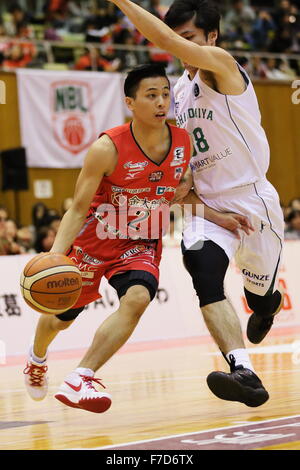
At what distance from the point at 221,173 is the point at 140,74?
2.67 feet

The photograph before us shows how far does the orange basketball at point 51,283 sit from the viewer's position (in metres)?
5.17

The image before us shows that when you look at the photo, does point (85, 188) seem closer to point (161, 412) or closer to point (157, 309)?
point (161, 412)

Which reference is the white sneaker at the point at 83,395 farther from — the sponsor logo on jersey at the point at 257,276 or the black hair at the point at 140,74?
the black hair at the point at 140,74

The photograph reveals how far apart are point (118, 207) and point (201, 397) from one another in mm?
1569

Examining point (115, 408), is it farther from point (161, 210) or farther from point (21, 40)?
point (21, 40)

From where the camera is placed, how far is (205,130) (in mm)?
5676

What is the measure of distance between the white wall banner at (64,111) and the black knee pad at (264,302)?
34.6 feet

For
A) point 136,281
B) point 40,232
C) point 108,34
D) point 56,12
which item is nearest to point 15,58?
point 108,34

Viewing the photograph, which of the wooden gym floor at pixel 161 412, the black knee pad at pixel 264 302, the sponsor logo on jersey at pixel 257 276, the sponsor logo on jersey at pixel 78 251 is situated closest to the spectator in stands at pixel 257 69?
the wooden gym floor at pixel 161 412

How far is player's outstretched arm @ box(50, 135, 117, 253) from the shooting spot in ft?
17.7

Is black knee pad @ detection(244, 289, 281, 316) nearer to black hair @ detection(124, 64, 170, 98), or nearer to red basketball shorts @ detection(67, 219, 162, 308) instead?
red basketball shorts @ detection(67, 219, 162, 308)

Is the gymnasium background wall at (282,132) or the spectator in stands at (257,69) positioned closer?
the spectator in stands at (257,69)

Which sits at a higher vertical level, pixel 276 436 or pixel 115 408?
pixel 276 436
